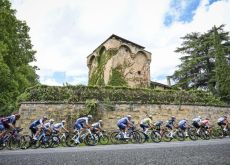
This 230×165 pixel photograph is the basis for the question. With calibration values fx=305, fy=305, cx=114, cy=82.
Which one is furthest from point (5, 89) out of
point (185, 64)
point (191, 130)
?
point (185, 64)

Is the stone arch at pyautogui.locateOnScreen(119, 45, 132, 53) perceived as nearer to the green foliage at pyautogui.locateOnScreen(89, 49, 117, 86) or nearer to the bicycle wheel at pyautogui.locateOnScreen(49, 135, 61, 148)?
the green foliage at pyautogui.locateOnScreen(89, 49, 117, 86)

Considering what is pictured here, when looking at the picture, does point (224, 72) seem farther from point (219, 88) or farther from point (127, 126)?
point (127, 126)

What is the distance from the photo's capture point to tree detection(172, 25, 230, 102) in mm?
42594

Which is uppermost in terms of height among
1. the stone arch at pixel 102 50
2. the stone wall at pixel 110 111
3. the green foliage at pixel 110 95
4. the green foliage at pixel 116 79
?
the stone arch at pixel 102 50

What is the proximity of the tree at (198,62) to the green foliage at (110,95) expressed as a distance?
1574cm

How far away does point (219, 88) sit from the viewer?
36.0m

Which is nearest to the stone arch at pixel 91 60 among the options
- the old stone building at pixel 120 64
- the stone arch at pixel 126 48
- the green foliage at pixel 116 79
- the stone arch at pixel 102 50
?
the old stone building at pixel 120 64

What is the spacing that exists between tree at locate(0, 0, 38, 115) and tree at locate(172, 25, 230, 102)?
2261 centimetres

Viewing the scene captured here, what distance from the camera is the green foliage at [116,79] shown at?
30016mm

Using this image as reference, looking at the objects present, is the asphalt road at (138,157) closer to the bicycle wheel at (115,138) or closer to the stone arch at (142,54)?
the bicycle wheel at (115,138)

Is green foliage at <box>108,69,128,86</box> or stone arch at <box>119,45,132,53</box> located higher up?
stone arch at <box>119,45,132,53</box>

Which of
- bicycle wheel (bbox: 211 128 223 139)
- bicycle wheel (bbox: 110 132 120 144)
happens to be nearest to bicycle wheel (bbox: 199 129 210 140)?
bicycle wheel (bbox: 211 128 223 139)

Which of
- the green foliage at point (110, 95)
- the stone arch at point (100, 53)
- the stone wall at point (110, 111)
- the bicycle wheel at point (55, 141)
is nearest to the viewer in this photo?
the bicycle wheel at point (55, 141)

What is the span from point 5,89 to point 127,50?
42.9ft
